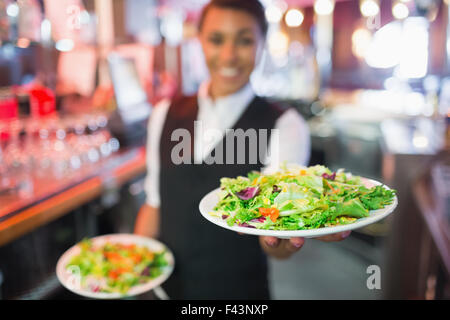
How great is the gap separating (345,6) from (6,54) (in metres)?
1.59

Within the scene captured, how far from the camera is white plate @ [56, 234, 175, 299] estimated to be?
0.90m

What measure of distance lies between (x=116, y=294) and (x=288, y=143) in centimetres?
44

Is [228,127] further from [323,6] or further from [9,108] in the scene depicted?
[9,108]

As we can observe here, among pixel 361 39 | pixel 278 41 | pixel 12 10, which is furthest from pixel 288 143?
pixel 12 10

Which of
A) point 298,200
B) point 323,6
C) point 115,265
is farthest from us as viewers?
point 115,265

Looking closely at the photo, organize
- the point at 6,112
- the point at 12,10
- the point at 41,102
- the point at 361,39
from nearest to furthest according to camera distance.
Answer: the point at 361,39, the point at 12,10, the point at 6,112, the point at 41,102

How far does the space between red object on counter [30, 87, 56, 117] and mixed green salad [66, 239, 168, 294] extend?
81cm

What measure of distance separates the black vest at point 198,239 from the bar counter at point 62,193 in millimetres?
517

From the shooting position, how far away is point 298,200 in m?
0.65

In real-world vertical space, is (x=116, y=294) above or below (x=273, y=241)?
below

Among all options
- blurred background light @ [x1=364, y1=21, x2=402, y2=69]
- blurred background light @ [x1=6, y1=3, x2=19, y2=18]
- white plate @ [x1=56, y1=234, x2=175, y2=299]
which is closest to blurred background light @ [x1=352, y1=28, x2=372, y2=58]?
blurred background light @ [x1=364, y1=21, x2=402, y2=69]

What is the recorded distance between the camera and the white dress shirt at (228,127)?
2.76 feet

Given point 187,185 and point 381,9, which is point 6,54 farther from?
point 381,9
